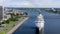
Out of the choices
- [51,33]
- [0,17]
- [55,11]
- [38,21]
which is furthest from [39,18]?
[55,11]

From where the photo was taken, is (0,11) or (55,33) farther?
(0,11)

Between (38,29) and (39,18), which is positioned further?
(38,29)

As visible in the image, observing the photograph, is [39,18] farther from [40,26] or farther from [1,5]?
[1,5]

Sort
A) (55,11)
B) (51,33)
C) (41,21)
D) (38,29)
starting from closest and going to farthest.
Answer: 1. (41,21)
2. (38,29)
3. (51,33)
4. (55,11)

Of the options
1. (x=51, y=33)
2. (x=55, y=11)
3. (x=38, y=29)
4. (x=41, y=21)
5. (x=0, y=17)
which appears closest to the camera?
(x=41, y=21)

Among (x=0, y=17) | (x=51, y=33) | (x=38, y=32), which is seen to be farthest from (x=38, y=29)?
(x=0, y=17)

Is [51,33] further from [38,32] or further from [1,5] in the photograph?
[1,5]

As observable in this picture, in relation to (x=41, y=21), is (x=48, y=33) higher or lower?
lower

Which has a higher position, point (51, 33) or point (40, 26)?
point (40, 26)

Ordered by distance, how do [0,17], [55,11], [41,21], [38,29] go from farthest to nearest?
1. [55,11]
2. [0,17]
3. [38,29]
4. [41,21]
